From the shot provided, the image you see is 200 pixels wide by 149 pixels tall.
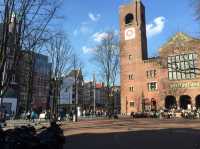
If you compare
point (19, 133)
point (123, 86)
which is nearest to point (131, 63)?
point (123, 86)

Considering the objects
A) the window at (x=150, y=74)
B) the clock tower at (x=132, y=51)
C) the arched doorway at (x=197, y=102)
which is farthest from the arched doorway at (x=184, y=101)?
the clock tower at (x=132, y=51)

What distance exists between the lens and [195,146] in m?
14.9

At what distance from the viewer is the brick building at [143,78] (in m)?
71.9

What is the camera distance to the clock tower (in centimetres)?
7911

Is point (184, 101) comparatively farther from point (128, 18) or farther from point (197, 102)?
point (128, 18)

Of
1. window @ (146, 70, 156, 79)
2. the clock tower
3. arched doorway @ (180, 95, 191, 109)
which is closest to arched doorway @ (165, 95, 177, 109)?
arched doorway @ (180, 95, 191, 109)

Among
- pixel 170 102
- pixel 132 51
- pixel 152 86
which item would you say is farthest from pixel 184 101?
pixel 132 51

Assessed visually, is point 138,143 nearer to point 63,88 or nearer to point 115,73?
point 63,88

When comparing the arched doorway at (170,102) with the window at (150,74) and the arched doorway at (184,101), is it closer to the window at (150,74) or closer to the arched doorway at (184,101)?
the arched doorway at (184,101)

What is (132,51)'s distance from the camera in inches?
3187

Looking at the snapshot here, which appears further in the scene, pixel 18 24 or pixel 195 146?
pixel 18 24

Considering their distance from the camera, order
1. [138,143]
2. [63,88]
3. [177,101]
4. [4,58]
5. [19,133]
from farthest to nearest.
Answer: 1. [177,101]
2. [63,88]
3. [4,58]
4. [138,143]
5. [19,133]

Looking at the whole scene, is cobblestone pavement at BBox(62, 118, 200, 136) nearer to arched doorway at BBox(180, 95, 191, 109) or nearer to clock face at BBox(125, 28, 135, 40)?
arched doorway at BBox(180, 95, 191, 109)

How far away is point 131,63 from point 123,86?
6205 mm
